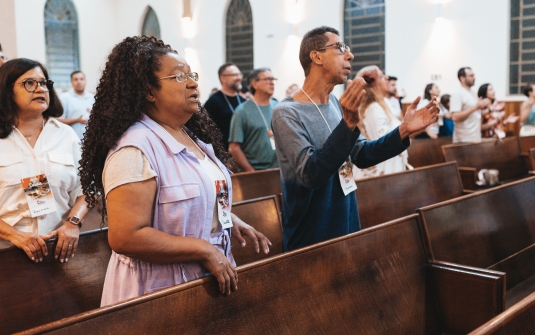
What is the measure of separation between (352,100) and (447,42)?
906cm

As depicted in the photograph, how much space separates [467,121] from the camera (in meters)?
6.48

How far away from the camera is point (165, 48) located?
1700 millimetres

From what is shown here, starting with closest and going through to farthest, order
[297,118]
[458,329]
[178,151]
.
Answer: [178,151]
[297,118]
[458,329]

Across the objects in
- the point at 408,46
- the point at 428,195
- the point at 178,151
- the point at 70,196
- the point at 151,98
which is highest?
the point at 408,46

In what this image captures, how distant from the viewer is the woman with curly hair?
146cm

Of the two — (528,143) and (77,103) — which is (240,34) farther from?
(528,143)

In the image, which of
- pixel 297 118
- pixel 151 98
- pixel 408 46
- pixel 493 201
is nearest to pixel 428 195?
pixel 493 201

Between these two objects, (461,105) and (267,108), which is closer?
(267,108)

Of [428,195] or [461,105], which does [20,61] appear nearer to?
[428,195]

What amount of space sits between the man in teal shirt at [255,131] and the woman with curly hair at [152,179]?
8.60 ft

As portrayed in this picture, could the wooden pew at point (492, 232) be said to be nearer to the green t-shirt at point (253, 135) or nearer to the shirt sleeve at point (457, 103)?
the green t-shirt at point (253, 135)

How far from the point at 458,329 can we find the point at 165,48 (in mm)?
1594

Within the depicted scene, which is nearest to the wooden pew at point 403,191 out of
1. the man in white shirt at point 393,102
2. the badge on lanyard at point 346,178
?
the man in white shirt at point 393,102

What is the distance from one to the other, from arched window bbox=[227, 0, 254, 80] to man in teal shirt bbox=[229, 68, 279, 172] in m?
8.99
